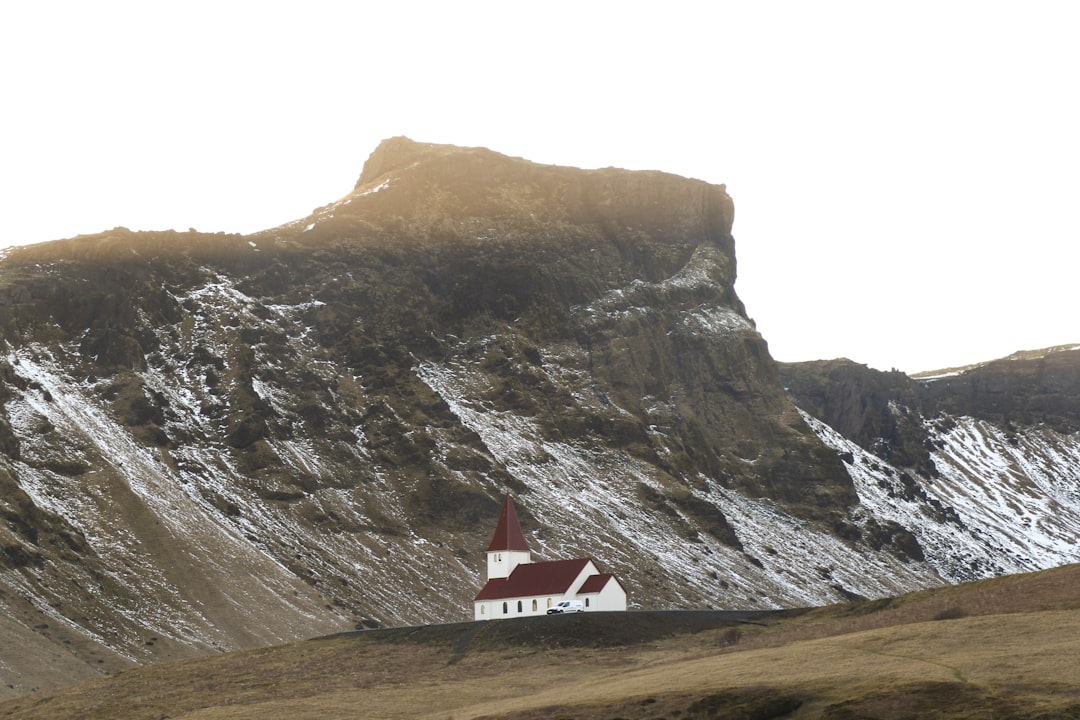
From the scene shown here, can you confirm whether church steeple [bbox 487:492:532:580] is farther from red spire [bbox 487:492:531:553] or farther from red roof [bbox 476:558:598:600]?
red roof [bbox 476:558:598:600]

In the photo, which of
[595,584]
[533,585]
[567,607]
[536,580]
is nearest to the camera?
[567,607]

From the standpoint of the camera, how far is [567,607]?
11681 cm

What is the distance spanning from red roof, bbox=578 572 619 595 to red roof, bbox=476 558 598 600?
111 cm

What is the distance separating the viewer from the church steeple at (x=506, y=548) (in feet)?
408

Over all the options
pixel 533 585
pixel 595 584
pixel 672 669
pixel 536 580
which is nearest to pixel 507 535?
pixel 536 580

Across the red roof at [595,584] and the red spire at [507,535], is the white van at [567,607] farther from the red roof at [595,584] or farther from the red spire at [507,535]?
the red spire at [507,535]

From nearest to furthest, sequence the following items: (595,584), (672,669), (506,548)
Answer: (672,669) → (595,584) → (506,548)

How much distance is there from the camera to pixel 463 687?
8669cm

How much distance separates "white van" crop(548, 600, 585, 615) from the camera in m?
116

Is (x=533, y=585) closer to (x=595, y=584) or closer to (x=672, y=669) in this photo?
(x=595, y=584)

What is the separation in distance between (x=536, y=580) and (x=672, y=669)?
38650 mm

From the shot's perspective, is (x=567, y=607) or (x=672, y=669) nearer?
(x=672, y=669)

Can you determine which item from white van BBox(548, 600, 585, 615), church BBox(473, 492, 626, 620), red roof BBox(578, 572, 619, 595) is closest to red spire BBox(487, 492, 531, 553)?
church BBox(473, 492, 626, 620)

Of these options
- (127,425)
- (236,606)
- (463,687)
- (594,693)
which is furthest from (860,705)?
(127,425)
